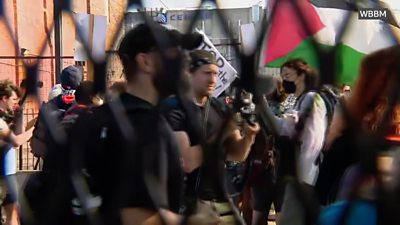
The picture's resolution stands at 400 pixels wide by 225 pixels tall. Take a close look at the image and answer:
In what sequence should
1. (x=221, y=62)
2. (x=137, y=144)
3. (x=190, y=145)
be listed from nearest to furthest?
(x=137, y=144)
(x=190, y=145)
(x=221, y=62)

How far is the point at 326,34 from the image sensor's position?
0.93m

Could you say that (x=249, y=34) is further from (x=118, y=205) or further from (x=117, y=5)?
(x=118, y=205)

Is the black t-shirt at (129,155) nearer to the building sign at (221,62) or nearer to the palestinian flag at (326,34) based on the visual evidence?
the building sign at (221,62)

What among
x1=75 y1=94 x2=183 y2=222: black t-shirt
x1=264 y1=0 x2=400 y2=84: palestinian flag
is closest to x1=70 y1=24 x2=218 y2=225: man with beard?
x1=75 y1=94 x2=183 y2=222: black t-shirt

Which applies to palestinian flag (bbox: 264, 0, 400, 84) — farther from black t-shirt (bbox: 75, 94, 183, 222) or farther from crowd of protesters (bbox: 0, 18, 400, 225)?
black t-shirt (bbox: 75, 94, 183, 222)

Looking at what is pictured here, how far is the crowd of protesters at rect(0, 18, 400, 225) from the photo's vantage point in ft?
3.05

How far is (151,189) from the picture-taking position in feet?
3.62

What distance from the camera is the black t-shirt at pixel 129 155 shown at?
1082 mm

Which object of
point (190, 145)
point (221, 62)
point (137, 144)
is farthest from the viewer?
point (221, 62)

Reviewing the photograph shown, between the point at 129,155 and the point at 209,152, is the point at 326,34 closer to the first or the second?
the point at 209,152

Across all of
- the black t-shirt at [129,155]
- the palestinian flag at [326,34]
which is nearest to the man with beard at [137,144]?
the black t-shirt at [129,155]

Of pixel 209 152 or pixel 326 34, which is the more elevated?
pixel 326 34

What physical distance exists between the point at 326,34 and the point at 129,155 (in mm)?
422

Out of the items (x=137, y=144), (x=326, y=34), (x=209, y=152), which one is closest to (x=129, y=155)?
(x=137, y=144)
